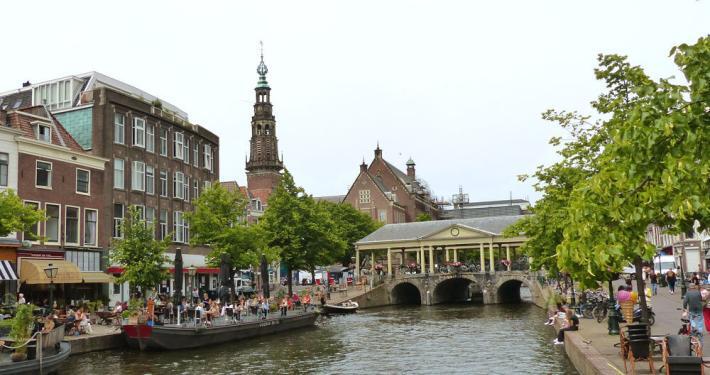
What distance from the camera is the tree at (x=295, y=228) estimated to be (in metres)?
58.3

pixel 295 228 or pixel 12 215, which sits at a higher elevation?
pixel 295 228

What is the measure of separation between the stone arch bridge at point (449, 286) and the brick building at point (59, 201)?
117 feet

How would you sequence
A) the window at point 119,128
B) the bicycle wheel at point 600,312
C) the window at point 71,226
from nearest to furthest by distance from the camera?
the bicycle wheel at point 600,312
the window at point 71,226
the window at point 119,128

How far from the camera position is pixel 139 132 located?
4631 centimetres

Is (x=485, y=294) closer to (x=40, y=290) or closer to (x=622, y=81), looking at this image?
(x=40, y=290)

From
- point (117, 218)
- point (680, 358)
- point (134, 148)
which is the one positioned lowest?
point (680, 358)

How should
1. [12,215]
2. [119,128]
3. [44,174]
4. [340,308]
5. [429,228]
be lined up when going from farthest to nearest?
1. [429,228]
2. [340,308]
3. [119,128]
4. [44,174]
5. [12,215]

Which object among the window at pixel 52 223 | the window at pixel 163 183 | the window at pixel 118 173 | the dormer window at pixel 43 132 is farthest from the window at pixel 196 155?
the window at pixel 52 223

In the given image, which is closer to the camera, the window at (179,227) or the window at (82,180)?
the window at (82,180)

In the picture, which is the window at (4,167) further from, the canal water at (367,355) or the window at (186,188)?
the window at (186,188)

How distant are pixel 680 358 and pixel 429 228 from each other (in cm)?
6657

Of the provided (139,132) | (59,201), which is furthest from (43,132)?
(139,132)

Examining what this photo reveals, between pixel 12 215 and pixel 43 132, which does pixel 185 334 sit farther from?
pixel 43 132

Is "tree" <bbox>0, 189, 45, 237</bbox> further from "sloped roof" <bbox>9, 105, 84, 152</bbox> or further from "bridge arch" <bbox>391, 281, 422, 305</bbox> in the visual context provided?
"bridge arch" <bbox>391, 281, 422, 305</bbox>
